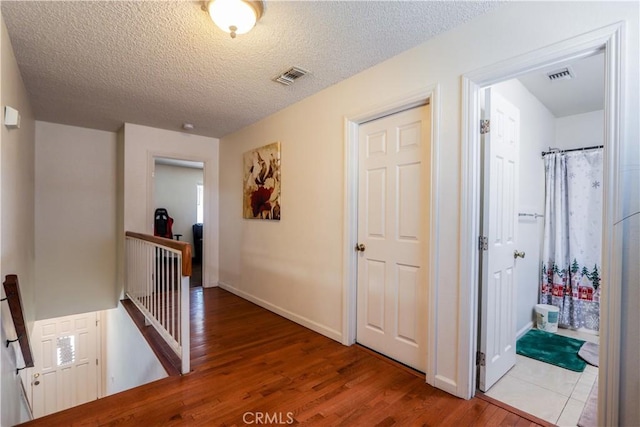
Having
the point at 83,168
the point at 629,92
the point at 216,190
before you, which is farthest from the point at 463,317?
the point at 83,168

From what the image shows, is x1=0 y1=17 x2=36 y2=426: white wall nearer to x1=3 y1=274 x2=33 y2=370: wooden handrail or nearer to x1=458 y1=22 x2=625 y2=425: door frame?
x1=3 y1=274 x2=33 y2=370: wooden handrail

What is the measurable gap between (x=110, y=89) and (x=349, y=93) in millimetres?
2288

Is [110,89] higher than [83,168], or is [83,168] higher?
[110,89]

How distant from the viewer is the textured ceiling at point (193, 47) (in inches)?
69.3

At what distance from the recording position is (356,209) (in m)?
2.64

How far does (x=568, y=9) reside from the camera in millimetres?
1490

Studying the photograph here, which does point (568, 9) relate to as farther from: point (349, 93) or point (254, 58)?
point (254, 58)

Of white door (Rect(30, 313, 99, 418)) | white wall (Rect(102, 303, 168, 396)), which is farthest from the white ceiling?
white door (Rect(30, 313, 99, 418))

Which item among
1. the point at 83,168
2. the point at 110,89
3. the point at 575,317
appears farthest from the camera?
the point at 83,168

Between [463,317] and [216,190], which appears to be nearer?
[463,317]

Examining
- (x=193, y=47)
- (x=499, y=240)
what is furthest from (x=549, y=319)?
(x=193, y=47)

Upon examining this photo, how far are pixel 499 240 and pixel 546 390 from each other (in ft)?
3.44

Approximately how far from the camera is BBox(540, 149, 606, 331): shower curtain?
3145mm

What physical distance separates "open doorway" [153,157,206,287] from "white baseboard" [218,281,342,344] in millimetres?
3427
